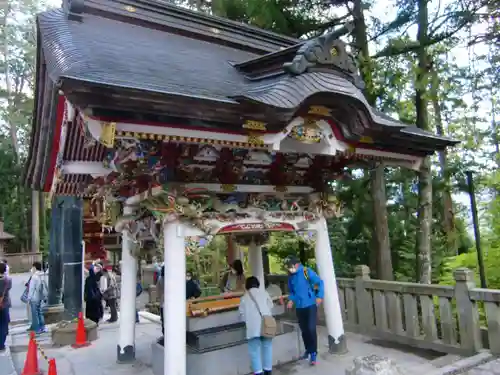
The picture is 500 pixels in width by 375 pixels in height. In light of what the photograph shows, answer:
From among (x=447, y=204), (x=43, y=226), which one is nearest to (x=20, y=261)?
(x=43, y=226)

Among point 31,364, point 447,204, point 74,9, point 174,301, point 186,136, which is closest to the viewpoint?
point 186,136

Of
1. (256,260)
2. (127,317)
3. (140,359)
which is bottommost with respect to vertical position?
(140,359)

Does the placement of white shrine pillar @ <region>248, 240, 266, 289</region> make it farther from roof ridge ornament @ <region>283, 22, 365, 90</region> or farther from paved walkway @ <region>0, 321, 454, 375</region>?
roof ridge ornament @ <region>283, 22, 365, 90</region>

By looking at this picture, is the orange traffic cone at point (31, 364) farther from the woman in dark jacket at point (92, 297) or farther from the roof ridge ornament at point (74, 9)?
the roof ridge ornament at point (74, 9)

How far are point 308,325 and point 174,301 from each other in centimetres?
217

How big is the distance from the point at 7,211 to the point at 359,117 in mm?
37845

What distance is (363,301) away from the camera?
8133mm

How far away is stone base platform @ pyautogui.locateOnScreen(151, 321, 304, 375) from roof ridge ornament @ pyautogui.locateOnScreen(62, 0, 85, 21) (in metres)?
5.70

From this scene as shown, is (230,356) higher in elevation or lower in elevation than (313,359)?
higher

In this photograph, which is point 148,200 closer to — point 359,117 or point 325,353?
point 359,117

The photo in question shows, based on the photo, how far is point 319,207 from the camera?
277 inches

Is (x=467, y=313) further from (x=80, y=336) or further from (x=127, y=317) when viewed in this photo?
(x=80, y=336)

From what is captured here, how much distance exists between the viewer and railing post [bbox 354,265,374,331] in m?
8.02

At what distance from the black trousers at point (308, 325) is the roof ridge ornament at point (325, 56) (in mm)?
3531
